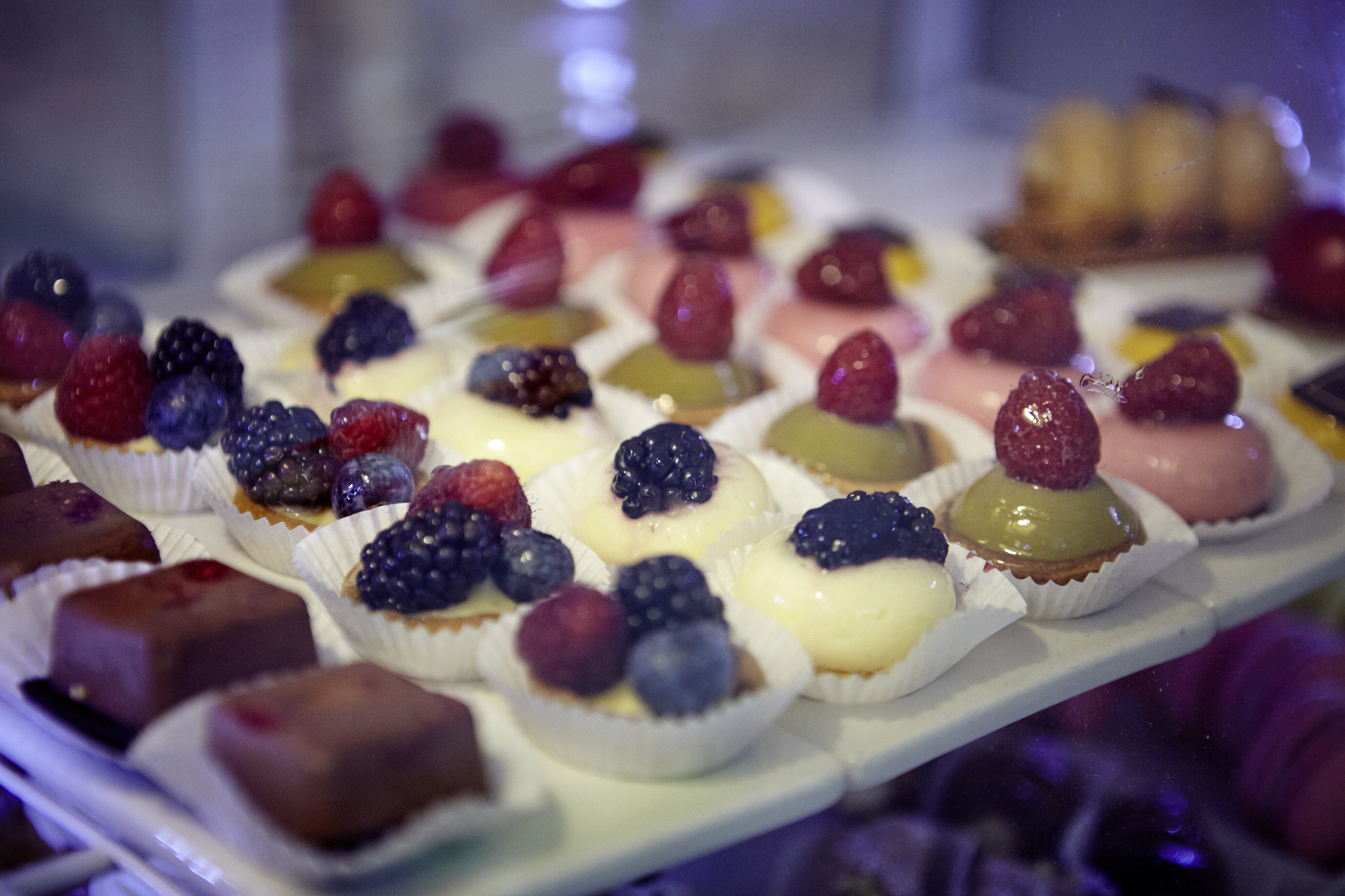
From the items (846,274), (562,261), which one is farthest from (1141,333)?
(562,261)

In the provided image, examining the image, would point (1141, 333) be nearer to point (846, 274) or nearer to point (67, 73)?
point (846, 274)

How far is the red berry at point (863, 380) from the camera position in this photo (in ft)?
7.18

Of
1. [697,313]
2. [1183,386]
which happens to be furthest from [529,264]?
[1183,386]

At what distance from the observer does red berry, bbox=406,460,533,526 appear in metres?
1.72

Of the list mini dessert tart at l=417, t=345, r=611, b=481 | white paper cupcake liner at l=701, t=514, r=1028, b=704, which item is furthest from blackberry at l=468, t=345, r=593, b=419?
white paper cupcake liner at l=701, t=514, r=1028, b=704

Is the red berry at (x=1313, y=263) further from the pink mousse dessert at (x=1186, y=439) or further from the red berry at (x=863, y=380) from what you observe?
the red berry at (x=863, y=380)

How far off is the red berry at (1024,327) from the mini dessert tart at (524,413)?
83cm

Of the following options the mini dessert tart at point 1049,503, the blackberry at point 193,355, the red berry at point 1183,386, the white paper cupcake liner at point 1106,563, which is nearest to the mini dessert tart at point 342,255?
the blackberry at point 193,355

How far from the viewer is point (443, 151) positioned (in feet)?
12.3

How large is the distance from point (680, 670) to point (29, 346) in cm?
153

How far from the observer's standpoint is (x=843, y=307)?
2.84 meters

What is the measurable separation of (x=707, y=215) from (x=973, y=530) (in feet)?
4.40

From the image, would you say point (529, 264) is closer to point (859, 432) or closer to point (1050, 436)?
point (859, 432)

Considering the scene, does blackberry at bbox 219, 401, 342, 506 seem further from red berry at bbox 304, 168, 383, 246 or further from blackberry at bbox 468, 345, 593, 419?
red berry at bbox 304, 168, 383, 246
